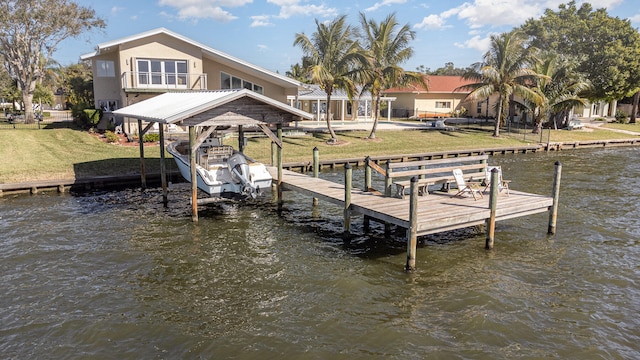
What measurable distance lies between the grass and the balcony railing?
4290 mm

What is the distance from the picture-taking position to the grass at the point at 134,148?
2197cm

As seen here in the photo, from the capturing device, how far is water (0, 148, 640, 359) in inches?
338

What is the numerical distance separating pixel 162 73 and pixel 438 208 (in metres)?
24.0

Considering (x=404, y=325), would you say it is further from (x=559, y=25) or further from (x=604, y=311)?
(x=559, y=25)

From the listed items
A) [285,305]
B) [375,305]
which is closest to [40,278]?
[285,305]

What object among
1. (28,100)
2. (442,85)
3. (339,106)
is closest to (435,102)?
(442,85)

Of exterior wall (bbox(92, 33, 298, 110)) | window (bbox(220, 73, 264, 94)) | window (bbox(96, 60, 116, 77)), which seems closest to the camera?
exterior wall (bbox(92, 33, 298, 110))

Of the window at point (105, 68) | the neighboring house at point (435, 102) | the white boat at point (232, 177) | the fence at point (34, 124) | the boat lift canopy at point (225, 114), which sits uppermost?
the window at point (105, 68)

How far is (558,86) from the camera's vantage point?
40688mm

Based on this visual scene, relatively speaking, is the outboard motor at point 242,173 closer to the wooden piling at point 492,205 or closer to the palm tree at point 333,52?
the wooden piling at point 492,205

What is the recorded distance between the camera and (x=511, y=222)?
16.0 m

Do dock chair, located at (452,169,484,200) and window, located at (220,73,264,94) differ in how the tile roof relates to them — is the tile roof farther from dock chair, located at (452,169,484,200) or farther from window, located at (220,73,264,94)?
dock chair, located at (452,169,484,200)

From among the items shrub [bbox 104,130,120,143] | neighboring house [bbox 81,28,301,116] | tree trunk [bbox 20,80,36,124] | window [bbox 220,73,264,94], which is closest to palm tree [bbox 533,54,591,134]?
neighboring house [bbox 81,28,301,116]

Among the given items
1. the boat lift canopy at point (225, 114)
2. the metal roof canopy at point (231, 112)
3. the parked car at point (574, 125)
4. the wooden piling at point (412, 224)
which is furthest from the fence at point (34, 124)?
the parked car at point (574, 125)
